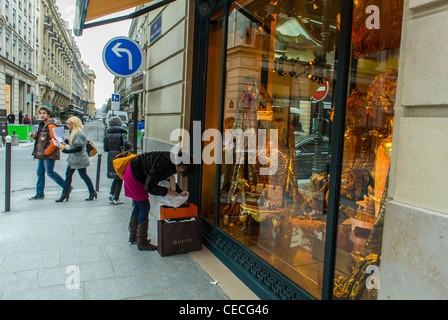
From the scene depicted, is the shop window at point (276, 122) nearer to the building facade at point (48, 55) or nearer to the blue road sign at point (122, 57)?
the blue road sign at point (122, 57)

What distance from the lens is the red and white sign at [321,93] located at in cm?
358

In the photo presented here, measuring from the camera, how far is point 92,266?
11.8 ft

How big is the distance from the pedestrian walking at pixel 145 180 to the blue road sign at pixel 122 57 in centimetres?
220

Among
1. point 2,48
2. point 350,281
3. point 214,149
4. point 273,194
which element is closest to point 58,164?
point 214,149

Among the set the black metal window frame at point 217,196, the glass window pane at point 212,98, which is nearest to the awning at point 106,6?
the black metal window frame at point 217,196

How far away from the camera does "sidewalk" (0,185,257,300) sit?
10.0 feet

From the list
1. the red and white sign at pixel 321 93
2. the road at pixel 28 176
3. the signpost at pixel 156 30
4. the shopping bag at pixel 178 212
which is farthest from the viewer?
the road at pixel 28 176

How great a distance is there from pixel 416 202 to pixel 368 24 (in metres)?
1.88

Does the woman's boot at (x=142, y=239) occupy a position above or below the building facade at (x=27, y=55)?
below

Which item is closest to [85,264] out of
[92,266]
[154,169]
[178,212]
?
[92,266]

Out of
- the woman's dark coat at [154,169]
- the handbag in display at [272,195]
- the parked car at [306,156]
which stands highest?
the parked car at [306,156]

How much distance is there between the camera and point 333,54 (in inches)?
141

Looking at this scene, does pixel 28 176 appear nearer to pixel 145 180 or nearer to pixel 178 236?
pixel 145 180

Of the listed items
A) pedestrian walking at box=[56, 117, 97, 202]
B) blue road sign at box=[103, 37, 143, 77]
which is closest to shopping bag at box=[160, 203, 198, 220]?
blue road sign at box=[103, 37, 143, 77]
